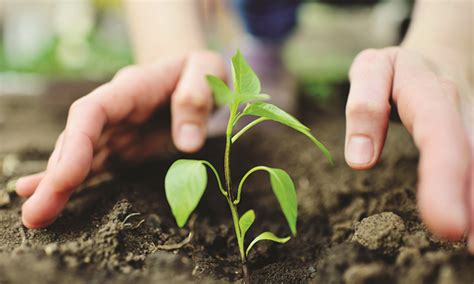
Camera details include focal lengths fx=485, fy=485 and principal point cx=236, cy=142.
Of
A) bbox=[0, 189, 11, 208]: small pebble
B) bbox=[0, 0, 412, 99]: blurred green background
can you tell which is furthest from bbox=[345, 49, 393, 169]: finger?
bbox=[0, 0, 412, 99]: blurred green background

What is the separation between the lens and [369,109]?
1150 mm

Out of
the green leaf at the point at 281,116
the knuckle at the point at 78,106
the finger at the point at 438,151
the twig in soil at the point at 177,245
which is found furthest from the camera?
the knuckle at the point at 78,106

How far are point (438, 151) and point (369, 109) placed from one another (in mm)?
254

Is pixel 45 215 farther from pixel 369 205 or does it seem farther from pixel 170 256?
pixel 369 205

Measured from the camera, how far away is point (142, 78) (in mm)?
1689

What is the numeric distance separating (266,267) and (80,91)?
2567mm

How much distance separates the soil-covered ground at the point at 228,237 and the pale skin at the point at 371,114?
88mm

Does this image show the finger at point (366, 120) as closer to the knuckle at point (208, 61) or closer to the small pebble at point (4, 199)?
the knuckle at point (208, 61)

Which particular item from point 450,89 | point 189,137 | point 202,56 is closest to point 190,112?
point 189,137

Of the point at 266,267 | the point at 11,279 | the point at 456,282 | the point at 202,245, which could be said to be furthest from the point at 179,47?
the point at 456,282

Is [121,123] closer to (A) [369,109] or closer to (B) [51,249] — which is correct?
(B) [51,249]

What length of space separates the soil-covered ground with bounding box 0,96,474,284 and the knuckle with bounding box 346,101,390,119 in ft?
0.86

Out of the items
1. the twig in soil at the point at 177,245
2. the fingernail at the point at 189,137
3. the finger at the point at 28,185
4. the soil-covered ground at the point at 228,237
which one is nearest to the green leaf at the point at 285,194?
the soil-covered ground at the point at 228,237

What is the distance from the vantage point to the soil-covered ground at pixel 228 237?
105cm
